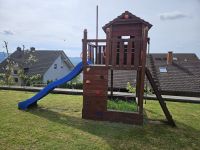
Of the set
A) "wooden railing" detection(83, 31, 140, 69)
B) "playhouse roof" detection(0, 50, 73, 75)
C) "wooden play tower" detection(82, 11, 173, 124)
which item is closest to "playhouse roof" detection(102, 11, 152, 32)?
"wooden play tower" detection(82, 11, 173, 124)

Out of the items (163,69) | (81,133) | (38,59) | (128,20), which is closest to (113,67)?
(128,20)

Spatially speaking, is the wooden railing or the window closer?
the wooden railing

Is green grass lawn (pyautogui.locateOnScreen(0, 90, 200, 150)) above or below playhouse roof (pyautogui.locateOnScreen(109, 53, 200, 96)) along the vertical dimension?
below

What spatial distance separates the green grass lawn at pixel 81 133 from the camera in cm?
552

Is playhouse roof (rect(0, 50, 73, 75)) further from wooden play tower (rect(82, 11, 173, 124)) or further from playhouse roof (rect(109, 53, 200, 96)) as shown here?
wooden play tower (rect(82, 11, 173, 124))

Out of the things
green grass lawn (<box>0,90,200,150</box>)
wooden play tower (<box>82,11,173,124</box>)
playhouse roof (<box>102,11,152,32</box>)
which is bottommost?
green grass lawn (<box>0,90,200,150</box>)

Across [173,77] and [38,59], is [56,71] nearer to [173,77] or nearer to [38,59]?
[38,59]

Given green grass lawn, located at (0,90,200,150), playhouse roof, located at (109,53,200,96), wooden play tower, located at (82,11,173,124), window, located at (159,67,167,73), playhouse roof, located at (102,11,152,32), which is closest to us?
green grass lawn, located at (0,90,200,150)

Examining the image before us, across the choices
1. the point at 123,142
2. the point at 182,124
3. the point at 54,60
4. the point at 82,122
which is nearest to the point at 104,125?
the point at 82,122

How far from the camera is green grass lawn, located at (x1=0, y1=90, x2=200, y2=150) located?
5520 millimetres

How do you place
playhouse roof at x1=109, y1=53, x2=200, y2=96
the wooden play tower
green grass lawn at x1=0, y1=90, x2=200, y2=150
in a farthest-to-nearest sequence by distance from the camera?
1. playhouse roof at x1=109, y1=53, x2=200, y2=96
2. the wooden play tower
3. green grass lawn at x1=0, y1=90, x2=200, y2=150

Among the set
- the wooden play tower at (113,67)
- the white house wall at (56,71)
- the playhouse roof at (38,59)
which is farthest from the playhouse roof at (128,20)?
the white house wall at (56,71)

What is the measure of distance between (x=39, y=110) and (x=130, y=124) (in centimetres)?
398

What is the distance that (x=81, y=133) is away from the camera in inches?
252
